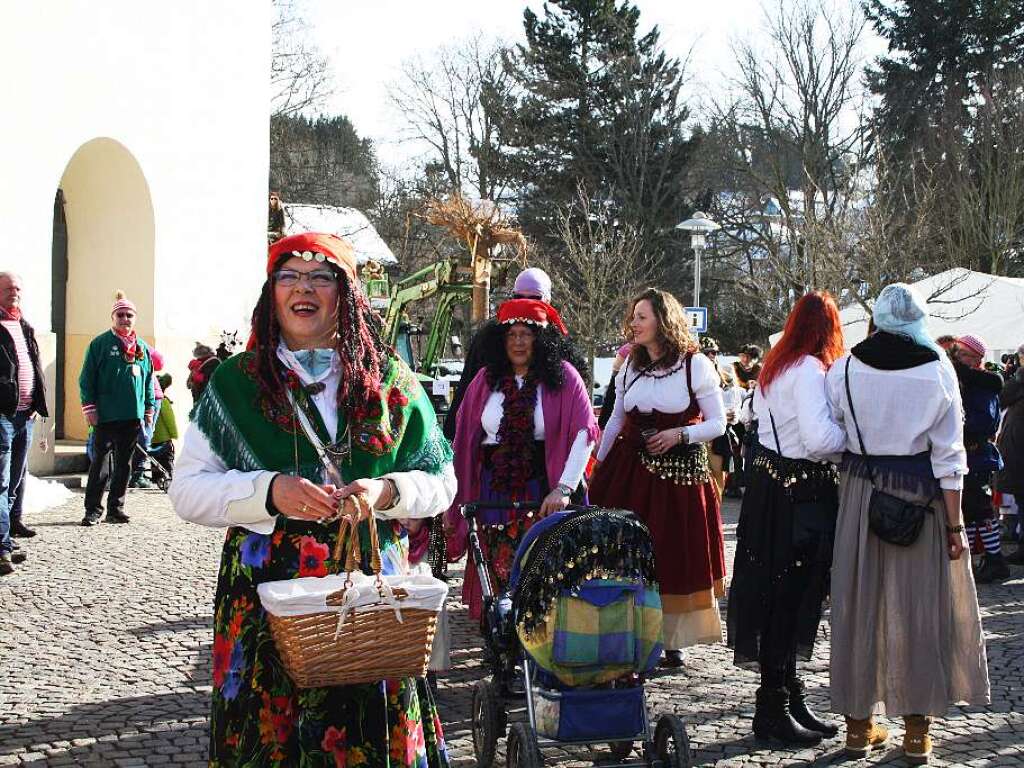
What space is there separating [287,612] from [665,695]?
3.47 m

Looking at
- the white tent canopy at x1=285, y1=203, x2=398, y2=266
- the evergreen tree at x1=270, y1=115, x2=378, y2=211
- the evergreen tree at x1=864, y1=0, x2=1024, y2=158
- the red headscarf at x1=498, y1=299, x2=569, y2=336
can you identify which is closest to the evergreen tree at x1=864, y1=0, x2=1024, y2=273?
the evergreen tree at x1=864, y1=0, x2=1024, y2=158

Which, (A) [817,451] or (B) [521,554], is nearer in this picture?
(B) [521,554]

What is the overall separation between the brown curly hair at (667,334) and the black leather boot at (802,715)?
1.84 metres

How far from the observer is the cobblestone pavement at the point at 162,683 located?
16.3ft

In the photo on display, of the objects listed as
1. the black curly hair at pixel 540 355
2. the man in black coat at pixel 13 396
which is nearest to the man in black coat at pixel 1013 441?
the black curly hair at pixel 540 355

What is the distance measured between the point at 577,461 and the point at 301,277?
2818 millimetres

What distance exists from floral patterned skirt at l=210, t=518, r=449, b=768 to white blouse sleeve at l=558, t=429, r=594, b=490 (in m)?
2.65

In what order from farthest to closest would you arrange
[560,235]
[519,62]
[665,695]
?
1. [519,62]
2. [560,235]
3. [665,695]

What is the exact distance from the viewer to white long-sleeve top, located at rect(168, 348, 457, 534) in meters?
2.97

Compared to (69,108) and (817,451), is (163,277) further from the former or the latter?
(817,451)

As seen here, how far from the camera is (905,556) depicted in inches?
196

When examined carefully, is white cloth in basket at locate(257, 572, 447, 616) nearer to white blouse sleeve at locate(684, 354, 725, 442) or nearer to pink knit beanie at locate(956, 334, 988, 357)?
white blouse sleeve at locate(684, 354, 725, 442)

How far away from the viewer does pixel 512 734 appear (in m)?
4.34

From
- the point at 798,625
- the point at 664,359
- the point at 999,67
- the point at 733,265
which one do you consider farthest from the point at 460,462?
the point at 733,265
